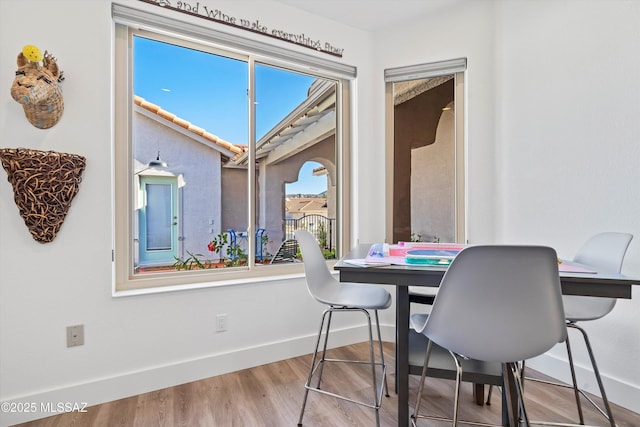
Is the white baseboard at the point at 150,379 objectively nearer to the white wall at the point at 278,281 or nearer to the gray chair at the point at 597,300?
the white wall at the point at 278,281

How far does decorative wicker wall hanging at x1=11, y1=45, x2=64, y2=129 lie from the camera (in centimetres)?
155

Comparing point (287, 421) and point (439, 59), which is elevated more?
point (439, 59)

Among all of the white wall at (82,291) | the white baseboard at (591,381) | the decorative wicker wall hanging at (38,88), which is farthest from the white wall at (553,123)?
the decorative wicker wall hanging at (38,88)

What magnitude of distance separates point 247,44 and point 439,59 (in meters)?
1.52

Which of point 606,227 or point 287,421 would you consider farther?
point 606,227

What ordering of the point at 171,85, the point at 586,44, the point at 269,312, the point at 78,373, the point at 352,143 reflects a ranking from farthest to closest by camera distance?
the point at 352,143, the point at 269,312, the point at 171,85, the point at 586,44, the point at 78,373

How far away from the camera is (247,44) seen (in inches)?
90.0

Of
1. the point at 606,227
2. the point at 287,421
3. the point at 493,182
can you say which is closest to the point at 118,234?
the point at 287,421

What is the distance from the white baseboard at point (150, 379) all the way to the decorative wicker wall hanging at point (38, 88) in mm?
1427

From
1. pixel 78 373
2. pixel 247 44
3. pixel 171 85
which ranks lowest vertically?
pixel 78 373

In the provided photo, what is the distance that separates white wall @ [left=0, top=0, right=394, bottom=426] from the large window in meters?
0.15

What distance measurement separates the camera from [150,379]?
194 cm

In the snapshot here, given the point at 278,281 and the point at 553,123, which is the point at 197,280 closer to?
the point at 278,281

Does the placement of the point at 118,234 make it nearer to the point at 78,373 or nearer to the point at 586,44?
the point at 78,373
